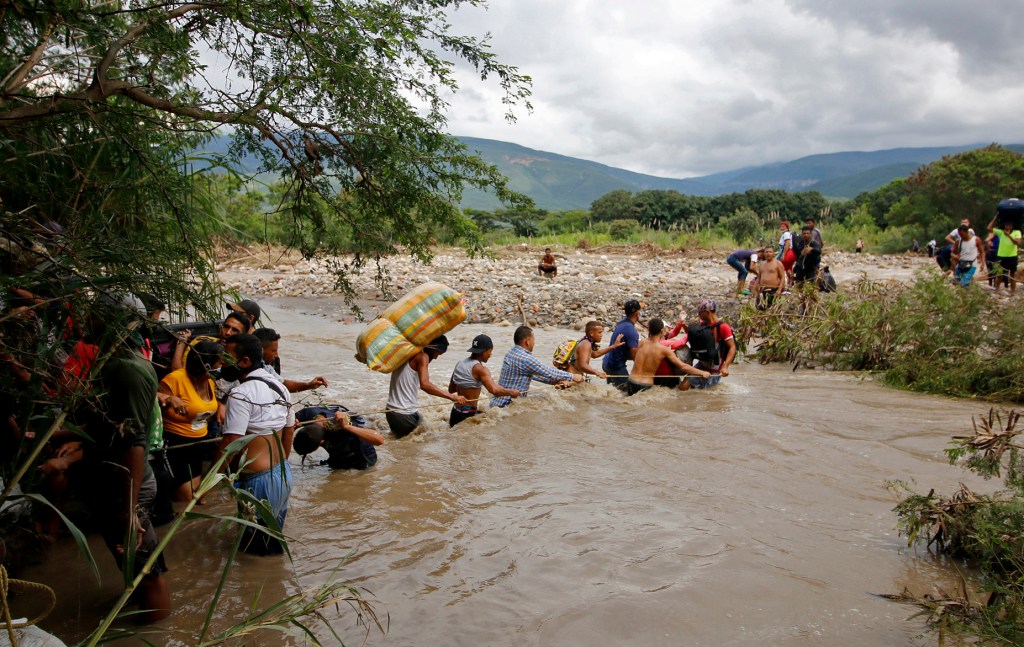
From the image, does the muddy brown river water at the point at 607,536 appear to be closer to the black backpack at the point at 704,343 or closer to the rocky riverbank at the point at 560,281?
the black backpack at the point at 704,343

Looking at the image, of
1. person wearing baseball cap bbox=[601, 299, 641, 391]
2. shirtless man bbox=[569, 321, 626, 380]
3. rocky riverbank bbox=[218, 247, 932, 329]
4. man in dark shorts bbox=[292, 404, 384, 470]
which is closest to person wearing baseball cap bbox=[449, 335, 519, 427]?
shirtless man bbox=[569, 321, 626, 380]

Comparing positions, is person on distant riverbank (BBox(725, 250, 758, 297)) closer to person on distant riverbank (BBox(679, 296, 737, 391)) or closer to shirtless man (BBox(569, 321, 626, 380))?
person on distant riverbank (BBox(679, 296, 737, 391))

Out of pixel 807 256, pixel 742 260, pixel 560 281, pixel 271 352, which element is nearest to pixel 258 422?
pixel 271 352

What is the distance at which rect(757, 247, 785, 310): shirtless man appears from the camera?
1240 cm

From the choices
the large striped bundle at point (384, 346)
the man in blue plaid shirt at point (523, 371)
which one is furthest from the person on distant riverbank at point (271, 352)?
the man in blue plaid shirt at point (523, 371)

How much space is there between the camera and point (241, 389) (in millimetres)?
4359

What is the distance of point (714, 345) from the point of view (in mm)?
9250

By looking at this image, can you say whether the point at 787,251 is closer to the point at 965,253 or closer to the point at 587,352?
the point at 965,253

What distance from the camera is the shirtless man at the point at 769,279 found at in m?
12.4

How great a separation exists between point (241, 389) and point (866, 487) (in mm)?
4954

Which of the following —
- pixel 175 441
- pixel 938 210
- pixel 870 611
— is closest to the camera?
pixel 870 611

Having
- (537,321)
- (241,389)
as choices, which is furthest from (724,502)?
(537,321)

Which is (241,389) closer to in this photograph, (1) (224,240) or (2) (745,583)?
(1) (224,240)

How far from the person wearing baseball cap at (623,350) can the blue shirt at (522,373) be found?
1.46m
